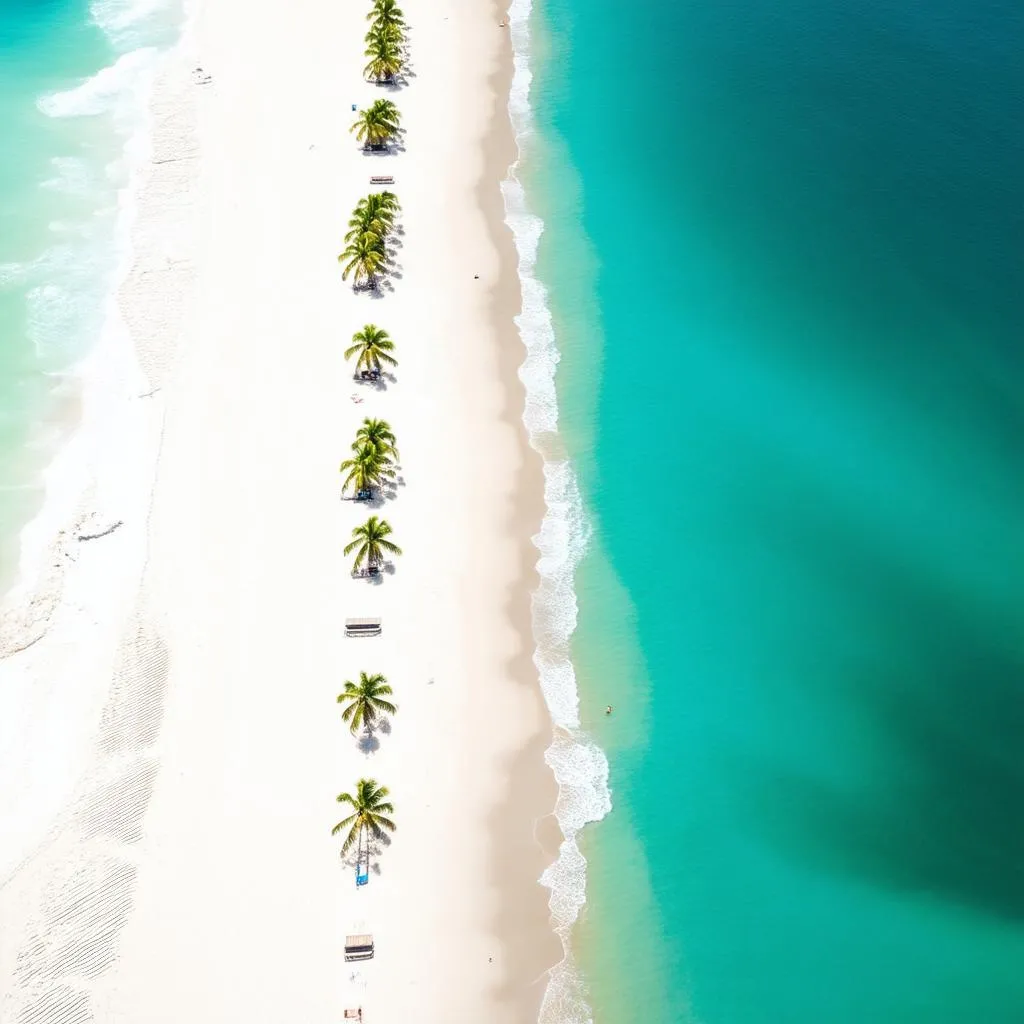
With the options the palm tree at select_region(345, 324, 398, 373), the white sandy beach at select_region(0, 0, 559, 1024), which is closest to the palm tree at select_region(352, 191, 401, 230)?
the white sandy beach at select_region(0, 0, 559, 1024)

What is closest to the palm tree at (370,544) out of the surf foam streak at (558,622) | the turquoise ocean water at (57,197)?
the surf foam streak at (558,622)

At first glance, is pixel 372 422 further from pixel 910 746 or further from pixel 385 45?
pixel 385 45

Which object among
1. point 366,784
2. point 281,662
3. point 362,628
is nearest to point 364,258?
point 362,628

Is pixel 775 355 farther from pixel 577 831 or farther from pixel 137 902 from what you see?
pixel 137 902

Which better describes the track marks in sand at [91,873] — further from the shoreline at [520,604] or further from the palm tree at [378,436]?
the shoreline at [520,604]

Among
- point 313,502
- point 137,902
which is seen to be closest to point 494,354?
point 313,502

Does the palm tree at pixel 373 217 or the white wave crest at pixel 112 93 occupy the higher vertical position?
the white wave crest at pixel 112 93

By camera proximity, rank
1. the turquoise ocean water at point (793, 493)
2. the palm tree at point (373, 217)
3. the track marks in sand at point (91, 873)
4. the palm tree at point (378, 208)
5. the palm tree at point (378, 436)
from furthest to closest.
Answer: the palm tree at point (378, 208) < the palm tree at point (373, 217) < the palm tree at point (378, 436) < the turquoise ocean water at point (793, 493) < the track marks in sand at point (91, 873)
